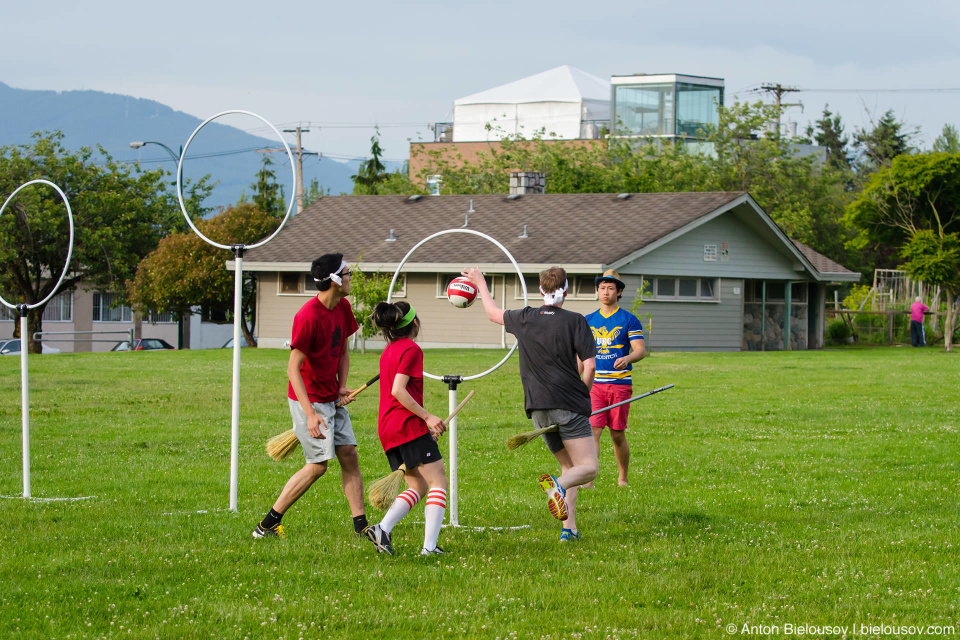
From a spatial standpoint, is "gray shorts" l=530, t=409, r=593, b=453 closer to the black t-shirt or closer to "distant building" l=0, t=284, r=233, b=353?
the black t-shirt

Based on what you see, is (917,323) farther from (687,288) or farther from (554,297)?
(554,297)

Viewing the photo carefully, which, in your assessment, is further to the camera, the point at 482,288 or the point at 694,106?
the point at 694,106

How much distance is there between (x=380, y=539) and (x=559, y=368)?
1776 mm

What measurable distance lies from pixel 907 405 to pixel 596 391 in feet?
32.2

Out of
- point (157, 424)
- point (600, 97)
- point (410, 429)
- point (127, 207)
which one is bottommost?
point (157, 424)

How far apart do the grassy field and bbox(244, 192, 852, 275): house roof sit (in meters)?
19.1

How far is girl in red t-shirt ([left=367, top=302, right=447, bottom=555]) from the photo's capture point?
7223mm

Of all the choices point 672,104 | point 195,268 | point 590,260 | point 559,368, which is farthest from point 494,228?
point 559,368

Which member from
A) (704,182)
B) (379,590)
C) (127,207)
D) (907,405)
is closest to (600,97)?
(704,182)

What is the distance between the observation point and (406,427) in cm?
736

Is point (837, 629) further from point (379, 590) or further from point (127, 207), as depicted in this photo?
point (127, 207)

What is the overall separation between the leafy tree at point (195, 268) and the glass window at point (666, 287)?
15.8 m

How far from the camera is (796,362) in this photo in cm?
2978

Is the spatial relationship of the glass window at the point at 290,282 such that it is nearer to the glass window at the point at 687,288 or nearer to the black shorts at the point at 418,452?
the glass window at the point at 687,288
